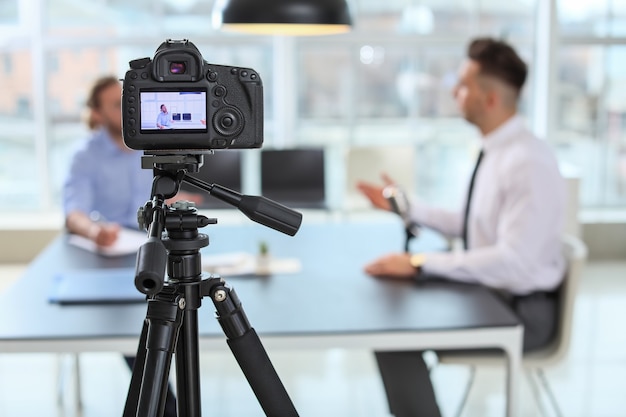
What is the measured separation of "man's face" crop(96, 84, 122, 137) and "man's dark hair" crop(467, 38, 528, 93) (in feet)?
5.30

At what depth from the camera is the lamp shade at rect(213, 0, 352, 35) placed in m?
2.79

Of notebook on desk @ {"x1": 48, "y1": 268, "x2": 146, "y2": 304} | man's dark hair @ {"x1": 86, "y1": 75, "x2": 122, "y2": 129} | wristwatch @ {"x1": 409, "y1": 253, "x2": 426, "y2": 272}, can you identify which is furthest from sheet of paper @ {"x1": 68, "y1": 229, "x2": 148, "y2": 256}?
wristwatch @ {"x1": 409, "y1": 253, "x2": 426, "y2": 272}

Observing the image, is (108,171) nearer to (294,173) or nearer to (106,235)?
(106,235)

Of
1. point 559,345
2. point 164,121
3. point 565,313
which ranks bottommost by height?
point 559,345

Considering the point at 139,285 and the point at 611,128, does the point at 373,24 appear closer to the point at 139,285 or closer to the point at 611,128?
the point at 611,128

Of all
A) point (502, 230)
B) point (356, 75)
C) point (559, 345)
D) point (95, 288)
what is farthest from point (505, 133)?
point (356, 75)

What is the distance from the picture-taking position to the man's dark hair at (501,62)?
9.46 ft

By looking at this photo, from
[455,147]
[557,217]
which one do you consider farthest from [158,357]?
[455,147]

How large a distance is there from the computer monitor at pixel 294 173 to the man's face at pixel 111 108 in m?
1.55

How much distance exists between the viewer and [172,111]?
134cm

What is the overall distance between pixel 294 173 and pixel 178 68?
3822 mm

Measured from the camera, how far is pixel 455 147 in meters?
6.38

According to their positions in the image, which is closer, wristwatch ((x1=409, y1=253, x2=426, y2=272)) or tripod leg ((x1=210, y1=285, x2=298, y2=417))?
tripod leg ((x1=210, y1=285, x2=298, y2=417))

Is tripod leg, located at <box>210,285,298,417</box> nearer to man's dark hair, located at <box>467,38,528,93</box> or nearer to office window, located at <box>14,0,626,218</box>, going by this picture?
man's dark hair, located at <box>467,38,528,93</box>
